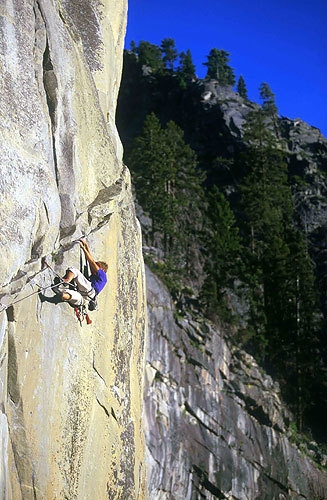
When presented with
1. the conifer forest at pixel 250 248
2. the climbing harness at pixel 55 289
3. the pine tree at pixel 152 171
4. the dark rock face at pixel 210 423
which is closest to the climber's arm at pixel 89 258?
the climbing harness at pixel 55 289

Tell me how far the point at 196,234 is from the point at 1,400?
91.7 ft

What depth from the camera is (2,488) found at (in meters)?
8.27

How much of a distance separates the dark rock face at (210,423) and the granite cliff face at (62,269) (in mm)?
7792

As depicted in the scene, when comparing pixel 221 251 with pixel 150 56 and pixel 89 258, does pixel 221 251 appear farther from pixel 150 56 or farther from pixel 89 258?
pixel 150 56

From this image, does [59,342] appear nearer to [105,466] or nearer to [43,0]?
[105,466]

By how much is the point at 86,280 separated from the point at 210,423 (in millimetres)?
14558

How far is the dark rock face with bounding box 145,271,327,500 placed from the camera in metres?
21.1

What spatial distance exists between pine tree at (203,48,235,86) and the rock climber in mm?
69204

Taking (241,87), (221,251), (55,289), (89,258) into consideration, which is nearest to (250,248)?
(221,251)

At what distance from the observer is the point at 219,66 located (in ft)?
256

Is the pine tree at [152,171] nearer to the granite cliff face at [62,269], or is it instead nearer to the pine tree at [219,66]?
the granite cliff face at [62,269]

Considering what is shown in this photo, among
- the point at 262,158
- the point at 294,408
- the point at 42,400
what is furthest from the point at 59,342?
the point at 262,158

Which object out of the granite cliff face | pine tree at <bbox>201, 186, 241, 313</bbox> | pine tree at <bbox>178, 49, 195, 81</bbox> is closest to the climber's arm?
the granite cliff face

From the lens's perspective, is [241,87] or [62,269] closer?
[62,269]
